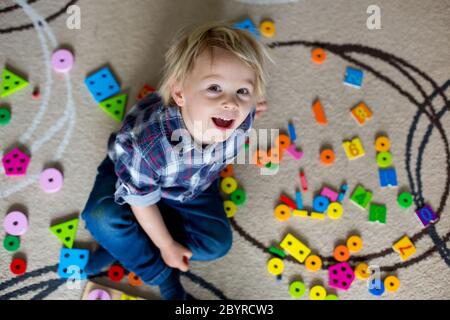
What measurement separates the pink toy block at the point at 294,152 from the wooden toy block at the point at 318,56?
206 mm

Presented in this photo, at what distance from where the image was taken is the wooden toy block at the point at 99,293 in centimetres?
87

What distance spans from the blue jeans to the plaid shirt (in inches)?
2.0

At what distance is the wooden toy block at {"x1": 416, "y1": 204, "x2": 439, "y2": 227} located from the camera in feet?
3.09

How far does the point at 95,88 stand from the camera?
37.8 inches

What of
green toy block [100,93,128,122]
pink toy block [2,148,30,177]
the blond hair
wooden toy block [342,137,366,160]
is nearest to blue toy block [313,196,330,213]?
wooden toy block [342,137,366,160]

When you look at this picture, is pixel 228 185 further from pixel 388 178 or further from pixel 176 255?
pixel 388 178

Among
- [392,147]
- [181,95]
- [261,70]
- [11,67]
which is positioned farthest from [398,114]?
[11,67]

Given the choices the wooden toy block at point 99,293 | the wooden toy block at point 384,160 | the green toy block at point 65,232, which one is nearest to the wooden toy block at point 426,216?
the wooden toy block at point 384,160

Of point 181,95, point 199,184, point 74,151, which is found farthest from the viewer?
point 74,151

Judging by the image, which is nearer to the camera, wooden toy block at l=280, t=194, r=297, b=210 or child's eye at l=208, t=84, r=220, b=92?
child's eye at l=208, t=84, r=220, b=92

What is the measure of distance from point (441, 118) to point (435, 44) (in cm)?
18

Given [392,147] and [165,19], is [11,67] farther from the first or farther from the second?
[392,147]

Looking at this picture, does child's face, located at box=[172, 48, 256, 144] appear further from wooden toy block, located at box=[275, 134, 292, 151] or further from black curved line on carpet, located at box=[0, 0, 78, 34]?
black curved line on carpet, located at box=[0, 0, 78, 34]

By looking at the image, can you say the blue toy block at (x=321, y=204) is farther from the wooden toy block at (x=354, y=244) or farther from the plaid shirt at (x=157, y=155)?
the plaid shirt at (x=157, y=155)
